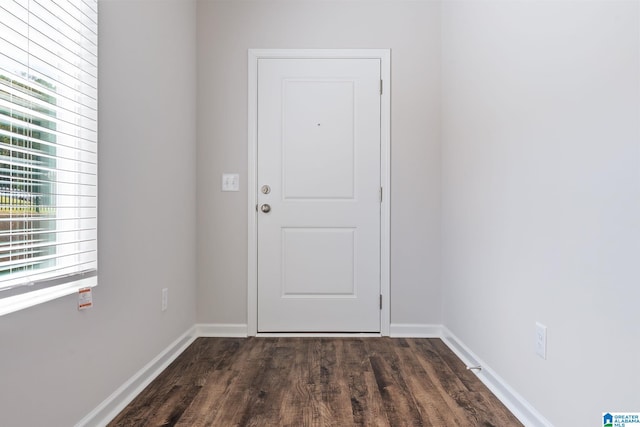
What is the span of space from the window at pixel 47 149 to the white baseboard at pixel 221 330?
1.27 meters

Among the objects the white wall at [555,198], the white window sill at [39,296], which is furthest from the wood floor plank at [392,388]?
the white window sill at [39,296]

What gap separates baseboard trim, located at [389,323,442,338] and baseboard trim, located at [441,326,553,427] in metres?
0.27

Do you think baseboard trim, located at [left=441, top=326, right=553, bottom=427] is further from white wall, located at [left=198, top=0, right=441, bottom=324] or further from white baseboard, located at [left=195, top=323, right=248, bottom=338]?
white baseboard, located at [left=195, top=323, right=248, bottom=338]

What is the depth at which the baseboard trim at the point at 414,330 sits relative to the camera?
8.91 feet

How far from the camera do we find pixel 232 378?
202 centimetres

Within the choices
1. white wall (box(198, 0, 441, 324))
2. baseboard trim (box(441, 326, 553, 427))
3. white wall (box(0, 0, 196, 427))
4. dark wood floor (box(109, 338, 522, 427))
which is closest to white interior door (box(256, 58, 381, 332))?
white wall (box(198, 0, 441, 324))

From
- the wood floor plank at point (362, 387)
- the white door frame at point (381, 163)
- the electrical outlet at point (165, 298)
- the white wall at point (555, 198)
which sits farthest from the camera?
the white door frame at point (381, 163)

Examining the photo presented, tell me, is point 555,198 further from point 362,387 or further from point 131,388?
point 131,388

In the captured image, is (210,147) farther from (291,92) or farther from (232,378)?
(232,378)

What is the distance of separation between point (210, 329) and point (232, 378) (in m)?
0.77

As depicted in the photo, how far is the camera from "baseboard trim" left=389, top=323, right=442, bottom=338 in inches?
107

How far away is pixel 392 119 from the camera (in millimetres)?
2730

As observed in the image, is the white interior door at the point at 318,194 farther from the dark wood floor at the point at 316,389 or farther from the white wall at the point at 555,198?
the white wall at the point at 555,198

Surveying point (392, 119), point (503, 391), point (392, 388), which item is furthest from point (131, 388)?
point (392, 119)
